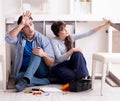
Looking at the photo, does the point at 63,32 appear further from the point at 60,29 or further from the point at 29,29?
the point at 29,29

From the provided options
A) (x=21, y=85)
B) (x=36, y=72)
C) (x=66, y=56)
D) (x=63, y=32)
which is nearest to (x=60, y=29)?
(x=63, y=32)

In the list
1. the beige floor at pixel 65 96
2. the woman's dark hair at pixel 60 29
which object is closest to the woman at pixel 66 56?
the woman's dark hair at pixel 60 29

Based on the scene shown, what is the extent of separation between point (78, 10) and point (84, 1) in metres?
0.14

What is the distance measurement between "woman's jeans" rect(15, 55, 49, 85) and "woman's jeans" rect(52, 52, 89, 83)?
0.41ft

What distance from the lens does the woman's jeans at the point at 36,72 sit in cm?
316

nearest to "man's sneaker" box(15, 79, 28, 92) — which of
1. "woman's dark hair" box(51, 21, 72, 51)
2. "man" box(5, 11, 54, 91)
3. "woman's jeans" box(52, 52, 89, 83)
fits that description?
"man" box(5, 11, 54, 91)

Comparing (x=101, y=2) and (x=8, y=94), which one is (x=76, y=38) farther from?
(x=8, y=94)

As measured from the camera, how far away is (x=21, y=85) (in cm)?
309

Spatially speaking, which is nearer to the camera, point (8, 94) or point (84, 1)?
point (8, 94)

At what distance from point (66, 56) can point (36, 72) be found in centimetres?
40

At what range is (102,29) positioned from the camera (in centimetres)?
371

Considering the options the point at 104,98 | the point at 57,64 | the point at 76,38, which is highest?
the point at 76,38

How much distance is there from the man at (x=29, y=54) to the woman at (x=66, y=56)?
9 cm

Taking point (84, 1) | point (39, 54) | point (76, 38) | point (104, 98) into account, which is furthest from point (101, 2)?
point (104, 98)
